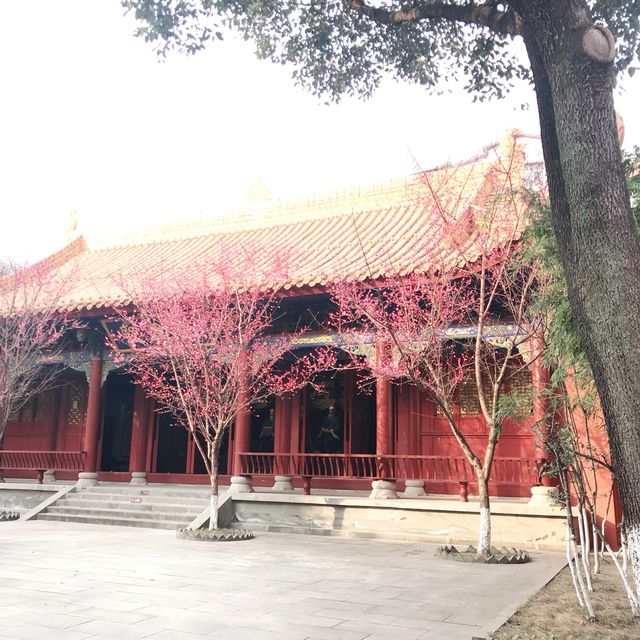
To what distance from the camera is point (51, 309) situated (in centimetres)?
1164

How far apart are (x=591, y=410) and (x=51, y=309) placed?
897cm

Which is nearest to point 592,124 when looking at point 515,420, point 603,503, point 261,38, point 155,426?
point 261,38

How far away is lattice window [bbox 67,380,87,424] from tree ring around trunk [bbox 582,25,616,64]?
42.9ft

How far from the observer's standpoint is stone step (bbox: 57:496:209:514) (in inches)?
414

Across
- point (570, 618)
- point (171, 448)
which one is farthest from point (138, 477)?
point (570, 618)

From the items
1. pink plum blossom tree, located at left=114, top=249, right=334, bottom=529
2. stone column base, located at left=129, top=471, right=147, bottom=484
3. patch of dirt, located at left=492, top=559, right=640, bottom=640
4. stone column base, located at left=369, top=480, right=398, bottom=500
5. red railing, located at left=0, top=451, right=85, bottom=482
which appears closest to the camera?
patch of dirt, located at left=492, top=559, right=640, bottom=640

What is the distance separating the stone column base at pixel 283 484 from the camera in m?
11.3

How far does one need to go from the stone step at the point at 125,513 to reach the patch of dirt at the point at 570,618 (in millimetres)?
6073

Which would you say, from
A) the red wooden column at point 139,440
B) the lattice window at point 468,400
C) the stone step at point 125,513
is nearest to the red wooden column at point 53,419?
the red wooden column at point 139,440

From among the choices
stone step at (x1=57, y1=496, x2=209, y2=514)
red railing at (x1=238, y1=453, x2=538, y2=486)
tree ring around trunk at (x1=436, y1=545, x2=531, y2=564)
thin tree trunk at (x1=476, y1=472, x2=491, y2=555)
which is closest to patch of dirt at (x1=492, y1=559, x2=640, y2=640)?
tree ring around trunk at (x1=436, y1=545, x2=531, y2=564)

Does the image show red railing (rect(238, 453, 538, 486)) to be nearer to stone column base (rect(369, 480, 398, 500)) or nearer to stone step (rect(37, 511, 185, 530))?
stone column base (rect(369, 480, 398, 500))

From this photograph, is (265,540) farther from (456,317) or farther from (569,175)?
(569,175)

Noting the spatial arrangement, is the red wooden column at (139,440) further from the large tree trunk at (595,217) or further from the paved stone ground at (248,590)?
the large tree trunk at (595,217)

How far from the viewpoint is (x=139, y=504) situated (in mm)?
10820
